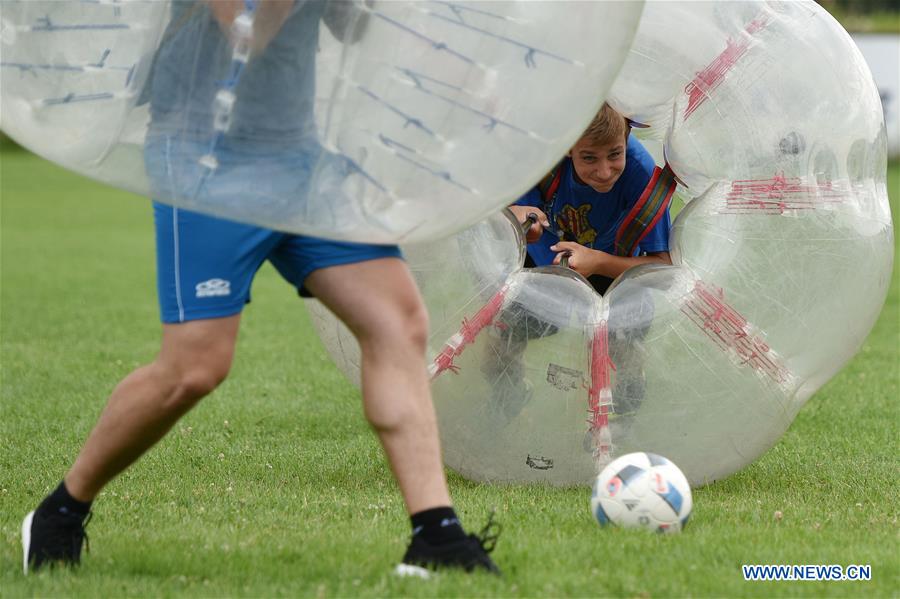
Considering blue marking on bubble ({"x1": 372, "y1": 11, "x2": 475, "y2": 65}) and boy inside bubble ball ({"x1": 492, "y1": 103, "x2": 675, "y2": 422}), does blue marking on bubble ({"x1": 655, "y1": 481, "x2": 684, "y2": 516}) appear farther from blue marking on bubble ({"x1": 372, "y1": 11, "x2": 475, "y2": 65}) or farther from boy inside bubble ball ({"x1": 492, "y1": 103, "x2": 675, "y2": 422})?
blue marking on bubble ({"x1": 372, "y1": 11, "x2": 475, "y2": 65})

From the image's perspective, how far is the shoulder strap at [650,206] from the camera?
521cm

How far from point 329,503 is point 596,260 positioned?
143 cm

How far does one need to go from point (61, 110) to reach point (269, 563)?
1.44 m

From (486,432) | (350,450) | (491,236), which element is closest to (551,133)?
(491,236)

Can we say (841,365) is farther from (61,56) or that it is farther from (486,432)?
(61,56)

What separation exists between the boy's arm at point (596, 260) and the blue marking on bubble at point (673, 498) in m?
1.16

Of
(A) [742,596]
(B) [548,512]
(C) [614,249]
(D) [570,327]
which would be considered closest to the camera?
(A) [742,596]

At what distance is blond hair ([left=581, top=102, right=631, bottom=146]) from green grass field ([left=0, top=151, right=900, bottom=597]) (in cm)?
137

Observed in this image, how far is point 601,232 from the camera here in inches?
217

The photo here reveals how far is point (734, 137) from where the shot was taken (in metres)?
4.83

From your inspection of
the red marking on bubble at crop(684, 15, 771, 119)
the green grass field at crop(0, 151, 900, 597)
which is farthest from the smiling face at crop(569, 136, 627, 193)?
the green grass field at crop(0, 151, 900, 597)

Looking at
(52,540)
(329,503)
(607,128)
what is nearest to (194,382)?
(52,540)

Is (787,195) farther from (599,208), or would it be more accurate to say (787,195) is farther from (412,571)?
(412,571)

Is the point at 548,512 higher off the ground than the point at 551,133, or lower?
lower
